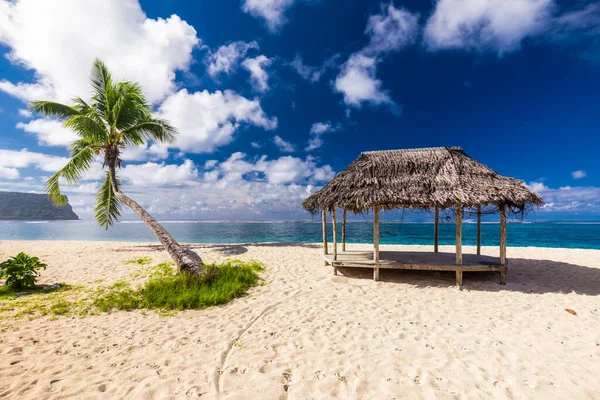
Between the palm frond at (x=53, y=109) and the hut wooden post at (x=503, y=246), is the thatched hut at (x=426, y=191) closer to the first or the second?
the hut wooden post at (x=503, y=246)

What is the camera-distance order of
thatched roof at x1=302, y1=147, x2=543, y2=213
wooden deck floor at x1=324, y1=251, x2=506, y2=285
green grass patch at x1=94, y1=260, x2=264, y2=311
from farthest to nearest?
wooden deck floor at x1=324, y1=251, x2=506, y2=285 → thatched roof at x1=302, y1=147, x2=543, y2=213 → green grass patch at x1=94, y1=260, x2=264, y2=311

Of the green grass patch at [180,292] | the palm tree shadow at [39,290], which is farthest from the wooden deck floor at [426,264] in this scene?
the palm tree shadow at [39,290]

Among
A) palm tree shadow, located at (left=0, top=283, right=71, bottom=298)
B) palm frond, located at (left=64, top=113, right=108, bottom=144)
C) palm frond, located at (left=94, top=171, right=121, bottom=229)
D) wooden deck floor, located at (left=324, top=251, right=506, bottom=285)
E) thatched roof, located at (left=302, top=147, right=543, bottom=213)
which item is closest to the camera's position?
palm tree shadow, located at (left=0, top=283, right=71, bottom=298)

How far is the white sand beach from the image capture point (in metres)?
2.93

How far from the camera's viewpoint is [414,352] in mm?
3711

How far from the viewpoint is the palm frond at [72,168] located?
→ 11.7 meters

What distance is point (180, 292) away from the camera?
5.95m

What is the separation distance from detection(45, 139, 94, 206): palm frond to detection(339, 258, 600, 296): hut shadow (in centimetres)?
1315

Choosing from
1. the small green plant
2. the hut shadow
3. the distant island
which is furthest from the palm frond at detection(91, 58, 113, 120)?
the distant island

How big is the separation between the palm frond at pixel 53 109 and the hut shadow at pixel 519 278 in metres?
14.3

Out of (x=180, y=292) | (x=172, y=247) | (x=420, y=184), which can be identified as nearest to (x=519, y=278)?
(x=420, y=184)

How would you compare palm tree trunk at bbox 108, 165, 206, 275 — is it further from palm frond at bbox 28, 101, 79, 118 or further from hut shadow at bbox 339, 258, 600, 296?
hut shadow at bbox 339, 258, 600, 296

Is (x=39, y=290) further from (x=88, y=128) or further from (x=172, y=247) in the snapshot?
(x=88, y=128)

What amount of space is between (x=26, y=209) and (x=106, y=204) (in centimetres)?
14460
